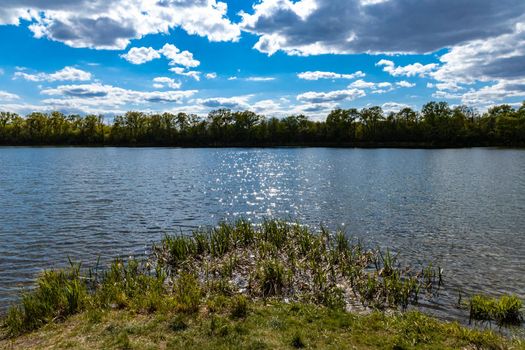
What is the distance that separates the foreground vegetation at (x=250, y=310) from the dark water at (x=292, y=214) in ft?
8.14

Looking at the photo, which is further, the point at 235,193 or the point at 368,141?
the point at 368,141

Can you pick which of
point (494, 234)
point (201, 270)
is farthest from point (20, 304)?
point (494, 234)

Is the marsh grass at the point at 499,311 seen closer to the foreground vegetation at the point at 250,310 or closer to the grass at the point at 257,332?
the foreground vegetation at the point at 250,310

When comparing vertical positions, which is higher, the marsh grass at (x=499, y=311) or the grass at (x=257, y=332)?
the grass at (x=257, y=332)

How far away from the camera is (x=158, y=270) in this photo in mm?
15891

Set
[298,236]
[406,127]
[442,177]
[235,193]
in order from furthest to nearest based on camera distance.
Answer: [406,127] < [442,177] < [235,193] < [298,236]

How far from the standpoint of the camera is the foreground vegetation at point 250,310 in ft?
34.4

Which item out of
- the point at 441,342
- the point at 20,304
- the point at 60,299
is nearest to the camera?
the point at 441,342

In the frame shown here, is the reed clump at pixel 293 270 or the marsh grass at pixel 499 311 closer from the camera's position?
the marsh grass at pixel 499 311

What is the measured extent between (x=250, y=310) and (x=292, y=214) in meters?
21.8

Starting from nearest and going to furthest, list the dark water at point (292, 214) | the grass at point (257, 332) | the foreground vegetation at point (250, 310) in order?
1. the grass at point (257, 332)
2. the foreground vegetation at point (250, 310)
3. the dark water at point (292, 214)

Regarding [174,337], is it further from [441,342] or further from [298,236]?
[298,236]

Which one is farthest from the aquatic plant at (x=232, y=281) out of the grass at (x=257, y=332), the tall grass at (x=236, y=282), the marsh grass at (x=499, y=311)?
the marsh grass at (x=499, y=311)

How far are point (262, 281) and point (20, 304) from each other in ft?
30.7
